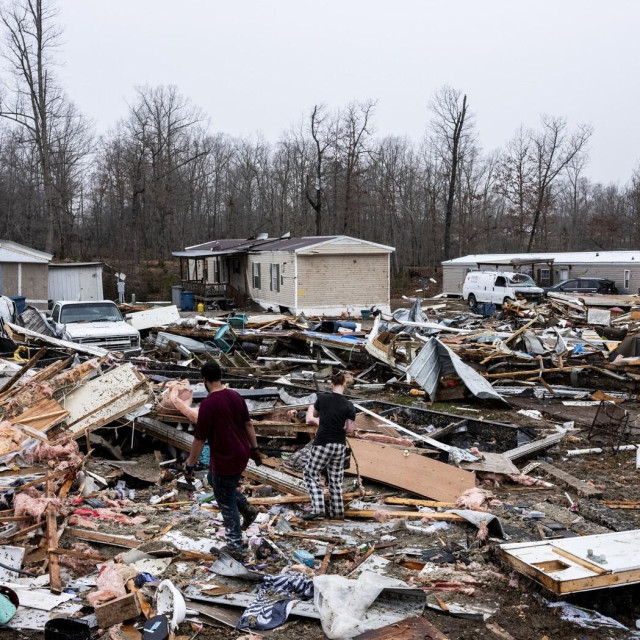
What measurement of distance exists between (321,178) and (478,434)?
146 ft

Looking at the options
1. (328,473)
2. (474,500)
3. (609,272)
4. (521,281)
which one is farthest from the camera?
(609,272)

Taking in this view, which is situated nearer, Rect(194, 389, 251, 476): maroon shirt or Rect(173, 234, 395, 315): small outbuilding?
Rect(194, 389, 251, 476): maroon shirt

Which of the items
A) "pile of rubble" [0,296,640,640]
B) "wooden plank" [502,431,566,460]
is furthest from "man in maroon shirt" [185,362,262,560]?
"wooden plank" [502,431,566,460]

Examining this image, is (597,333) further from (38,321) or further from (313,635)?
(313,635)

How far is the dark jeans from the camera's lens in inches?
234

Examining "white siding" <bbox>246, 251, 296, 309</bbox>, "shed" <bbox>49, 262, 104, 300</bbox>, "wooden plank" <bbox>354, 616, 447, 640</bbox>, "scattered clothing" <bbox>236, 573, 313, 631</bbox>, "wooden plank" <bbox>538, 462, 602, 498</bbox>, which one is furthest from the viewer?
"white siding" <bbox>246, 251, 296, 309</bbox>

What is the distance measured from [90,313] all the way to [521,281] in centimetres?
2358

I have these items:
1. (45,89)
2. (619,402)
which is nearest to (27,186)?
(45,89)

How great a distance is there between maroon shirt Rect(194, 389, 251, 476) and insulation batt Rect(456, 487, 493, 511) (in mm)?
2892

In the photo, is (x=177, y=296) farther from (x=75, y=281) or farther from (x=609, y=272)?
(x=609, y=272)

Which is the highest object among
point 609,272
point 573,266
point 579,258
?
point 579,258

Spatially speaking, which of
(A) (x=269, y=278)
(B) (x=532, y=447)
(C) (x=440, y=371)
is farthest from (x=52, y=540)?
(A) (x=269, y=278)

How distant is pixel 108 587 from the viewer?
5289 mm

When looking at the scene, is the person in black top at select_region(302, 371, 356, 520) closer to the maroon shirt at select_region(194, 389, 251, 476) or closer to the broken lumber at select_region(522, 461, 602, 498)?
the maroon shirt at select_region(194, 389, 251, 476)
